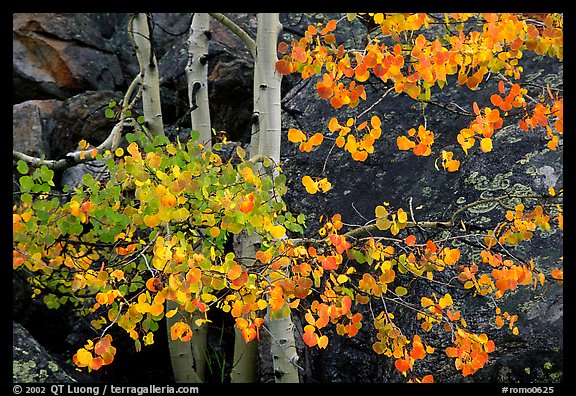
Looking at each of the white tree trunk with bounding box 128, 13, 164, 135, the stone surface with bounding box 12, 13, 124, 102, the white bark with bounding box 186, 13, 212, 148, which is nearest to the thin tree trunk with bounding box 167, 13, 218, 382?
the white bark with bounding box 186, 13, 212, 148

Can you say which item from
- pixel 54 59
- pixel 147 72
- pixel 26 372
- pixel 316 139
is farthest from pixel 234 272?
pixel 54 59

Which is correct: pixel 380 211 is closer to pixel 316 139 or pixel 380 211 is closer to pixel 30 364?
pixel 316 139

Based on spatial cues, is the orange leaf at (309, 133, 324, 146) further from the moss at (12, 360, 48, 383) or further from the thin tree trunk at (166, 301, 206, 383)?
the moss at (12, 360, 48, 383)

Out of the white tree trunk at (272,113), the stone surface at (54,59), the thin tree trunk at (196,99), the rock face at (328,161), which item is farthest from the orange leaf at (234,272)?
the stone surface at (54,59)

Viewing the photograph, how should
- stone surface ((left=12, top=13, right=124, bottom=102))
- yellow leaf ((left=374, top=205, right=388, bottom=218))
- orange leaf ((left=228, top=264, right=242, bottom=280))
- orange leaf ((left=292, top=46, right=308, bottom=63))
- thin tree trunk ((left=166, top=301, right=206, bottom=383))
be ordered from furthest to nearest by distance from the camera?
stone surface ((left=12, top=13, right=124, bottom=102)) → thin tree trunk ((left=166, top=301, right=206, bottom=383)) → orange leaf ((left=292, top=46, right=308, bottom=63)) → yellow leaf ((left=374, top=205, right=388, bottom=218)) → orange leaf ((left=228, top=264, right=242, bottom=280))

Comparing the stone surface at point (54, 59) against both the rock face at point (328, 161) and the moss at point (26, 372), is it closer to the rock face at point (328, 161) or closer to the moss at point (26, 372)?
the rock face at point (328, 161)

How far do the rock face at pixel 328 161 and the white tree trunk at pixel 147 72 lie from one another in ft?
1.10

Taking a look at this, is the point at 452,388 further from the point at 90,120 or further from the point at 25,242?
the point at 90,120

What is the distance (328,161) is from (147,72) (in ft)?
5.87

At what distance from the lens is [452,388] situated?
3.69m

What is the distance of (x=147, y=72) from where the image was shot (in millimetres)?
4719

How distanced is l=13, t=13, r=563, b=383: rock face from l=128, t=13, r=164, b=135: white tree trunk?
34 cm

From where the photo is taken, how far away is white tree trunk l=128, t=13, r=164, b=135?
4664 millimetres

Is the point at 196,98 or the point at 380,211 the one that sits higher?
the point at 196,98
